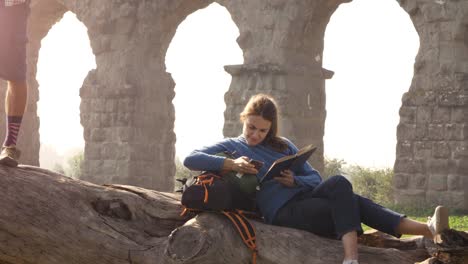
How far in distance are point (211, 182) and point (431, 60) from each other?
814 cm

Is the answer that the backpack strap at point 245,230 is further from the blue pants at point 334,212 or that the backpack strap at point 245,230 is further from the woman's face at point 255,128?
the woman's face at point 255,128

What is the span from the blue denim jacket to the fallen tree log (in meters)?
0.15

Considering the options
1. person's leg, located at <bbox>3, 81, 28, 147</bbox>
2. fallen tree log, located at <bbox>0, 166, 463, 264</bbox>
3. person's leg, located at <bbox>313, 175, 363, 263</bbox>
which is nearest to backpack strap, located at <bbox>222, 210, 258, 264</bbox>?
fallen tree log, located at <bbox>0, 166, 463, 264</bbox>

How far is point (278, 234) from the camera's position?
14.9ft

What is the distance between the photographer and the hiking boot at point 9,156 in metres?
4.71

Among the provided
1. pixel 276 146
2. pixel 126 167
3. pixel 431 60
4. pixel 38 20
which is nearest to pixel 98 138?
pixel 126 167

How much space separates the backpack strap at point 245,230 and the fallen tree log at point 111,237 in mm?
37

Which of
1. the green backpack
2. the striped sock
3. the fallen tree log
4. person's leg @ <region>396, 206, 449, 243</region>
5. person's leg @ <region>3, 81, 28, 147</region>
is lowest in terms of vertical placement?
the fallen tree log

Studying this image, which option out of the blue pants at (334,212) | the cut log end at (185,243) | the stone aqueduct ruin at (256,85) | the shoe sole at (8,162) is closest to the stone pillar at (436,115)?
the stone aqueduct ruin at (256,85)

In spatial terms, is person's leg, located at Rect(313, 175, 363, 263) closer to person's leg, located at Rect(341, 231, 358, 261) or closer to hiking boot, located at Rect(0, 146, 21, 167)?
person's leg, located at Rect(341, 231, 358, 261)

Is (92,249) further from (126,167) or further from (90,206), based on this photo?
(126,167)

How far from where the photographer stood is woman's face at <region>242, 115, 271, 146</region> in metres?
4.74

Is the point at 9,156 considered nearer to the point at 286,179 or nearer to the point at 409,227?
the point at 286,179

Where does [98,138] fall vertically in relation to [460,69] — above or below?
below
